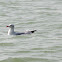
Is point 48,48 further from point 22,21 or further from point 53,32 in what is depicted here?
point 22,21

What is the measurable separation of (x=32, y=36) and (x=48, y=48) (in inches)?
102

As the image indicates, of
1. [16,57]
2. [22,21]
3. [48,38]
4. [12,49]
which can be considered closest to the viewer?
[16,57]

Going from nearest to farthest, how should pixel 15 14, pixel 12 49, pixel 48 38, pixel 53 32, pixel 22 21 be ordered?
1. pixel 12 49
2. pixel 48 38
3. pixel 53 32
4. pixel 22 21
5. pixel 15 14

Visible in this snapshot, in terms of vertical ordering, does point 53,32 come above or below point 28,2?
below

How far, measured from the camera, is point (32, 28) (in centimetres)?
1911

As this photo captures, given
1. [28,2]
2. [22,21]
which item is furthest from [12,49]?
[28,2]

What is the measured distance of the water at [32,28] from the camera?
45.3ft

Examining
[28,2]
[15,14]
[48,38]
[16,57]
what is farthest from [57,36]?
[28,2]

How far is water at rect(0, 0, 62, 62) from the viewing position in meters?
13.8

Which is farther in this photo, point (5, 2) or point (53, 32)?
point (5, 2)

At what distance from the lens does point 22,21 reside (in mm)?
21438

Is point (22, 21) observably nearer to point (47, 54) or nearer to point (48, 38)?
point (48, 38)

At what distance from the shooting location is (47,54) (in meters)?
14.0

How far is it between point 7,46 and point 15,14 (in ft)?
29.8
